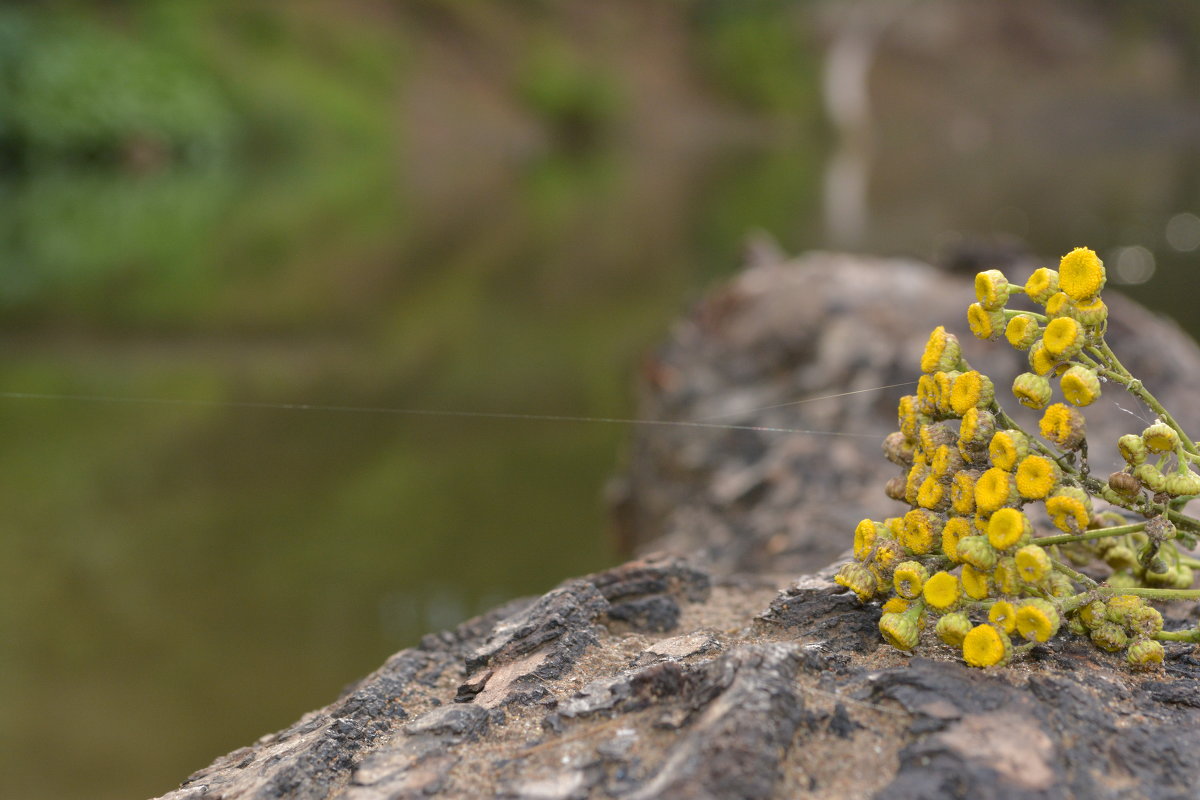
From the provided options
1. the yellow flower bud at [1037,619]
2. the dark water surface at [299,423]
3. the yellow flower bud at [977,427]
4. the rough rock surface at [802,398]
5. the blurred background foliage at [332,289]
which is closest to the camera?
the yellow flower bud at [1037,619]

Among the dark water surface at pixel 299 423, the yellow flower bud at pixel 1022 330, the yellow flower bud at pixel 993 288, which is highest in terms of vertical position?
the yellow flower bud at pixel 993 288

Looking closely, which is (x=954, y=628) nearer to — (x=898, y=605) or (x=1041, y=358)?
(x=898, y=605)

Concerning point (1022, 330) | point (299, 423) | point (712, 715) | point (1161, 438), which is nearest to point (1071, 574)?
point (1161, 438)

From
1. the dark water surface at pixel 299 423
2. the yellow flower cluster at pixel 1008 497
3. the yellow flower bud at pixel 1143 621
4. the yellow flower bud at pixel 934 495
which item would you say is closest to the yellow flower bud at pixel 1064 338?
the yellow flower cluster at pixel 1008 497

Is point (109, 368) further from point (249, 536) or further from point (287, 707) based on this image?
point (287, 707)

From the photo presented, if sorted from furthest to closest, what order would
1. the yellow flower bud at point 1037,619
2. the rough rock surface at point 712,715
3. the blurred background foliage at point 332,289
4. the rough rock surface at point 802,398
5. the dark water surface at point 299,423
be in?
the blurred background foliage at point 332,289 < the dark water surface at point 299,423 < the rough rock surface at point 802,398 < the yellow flower bud at point 1037,619 < the rough rock surface at point 712,715

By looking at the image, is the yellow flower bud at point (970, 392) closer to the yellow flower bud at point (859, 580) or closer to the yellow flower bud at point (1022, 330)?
the yellow flower bud at point (1022, 330)
